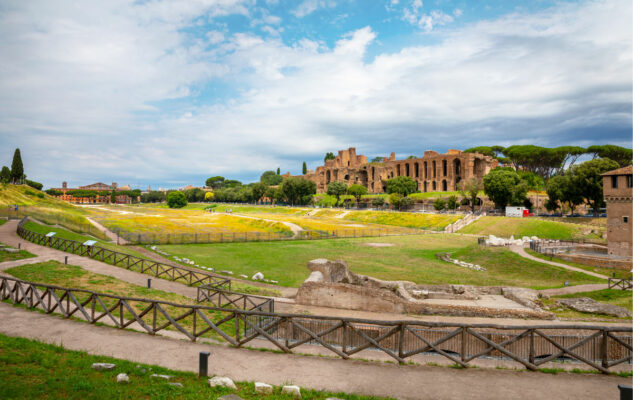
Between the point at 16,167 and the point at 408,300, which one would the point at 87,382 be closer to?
the point at 408,300

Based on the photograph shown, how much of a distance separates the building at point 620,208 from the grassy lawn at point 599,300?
13937 millimetres

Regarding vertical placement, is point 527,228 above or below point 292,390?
below

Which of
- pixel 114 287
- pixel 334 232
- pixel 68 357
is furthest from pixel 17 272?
pixel 334 232

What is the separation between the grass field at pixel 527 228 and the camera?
148 feet

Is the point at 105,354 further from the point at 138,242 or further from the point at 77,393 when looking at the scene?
the point at 138,242

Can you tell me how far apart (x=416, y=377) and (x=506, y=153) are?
397 feet

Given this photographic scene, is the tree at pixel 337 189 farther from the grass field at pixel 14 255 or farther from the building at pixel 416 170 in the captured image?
the grass field at pixel 14 255

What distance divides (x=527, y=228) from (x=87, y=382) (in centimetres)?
5476

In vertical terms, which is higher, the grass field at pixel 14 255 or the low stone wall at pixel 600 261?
the grass field at pixel 14 255

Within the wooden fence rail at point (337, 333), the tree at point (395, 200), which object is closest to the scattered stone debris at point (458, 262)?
the wooden fence rail at point (337, 333)

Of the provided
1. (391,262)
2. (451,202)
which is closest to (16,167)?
(391,262)

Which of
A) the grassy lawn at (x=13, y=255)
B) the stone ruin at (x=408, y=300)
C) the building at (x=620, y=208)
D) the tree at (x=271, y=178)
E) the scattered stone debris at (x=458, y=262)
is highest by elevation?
the tree at (x=271, y=178)

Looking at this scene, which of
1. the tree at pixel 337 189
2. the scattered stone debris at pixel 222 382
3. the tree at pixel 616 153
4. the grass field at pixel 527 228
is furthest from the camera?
the tree at pixel 337 189

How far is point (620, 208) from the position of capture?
29469mm
